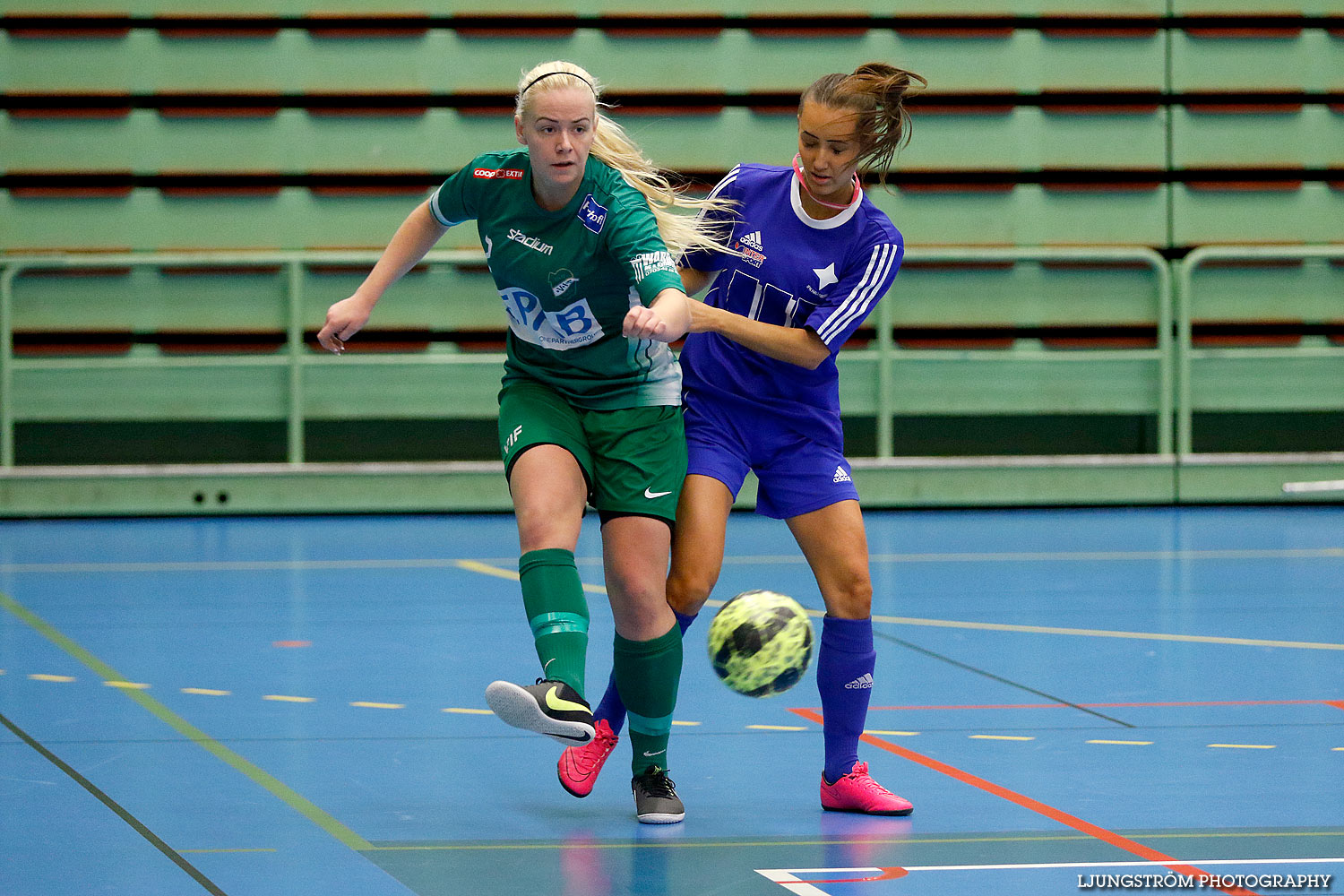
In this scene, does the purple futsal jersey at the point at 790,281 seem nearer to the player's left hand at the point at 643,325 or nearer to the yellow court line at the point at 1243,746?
the player's left hand at the point at 643,325

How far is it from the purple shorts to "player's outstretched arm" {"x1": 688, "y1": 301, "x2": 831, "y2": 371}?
0.59 ft

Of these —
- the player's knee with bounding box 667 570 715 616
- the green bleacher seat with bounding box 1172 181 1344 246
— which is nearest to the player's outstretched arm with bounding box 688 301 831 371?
the player's knee with bounding box 667 570 715 616

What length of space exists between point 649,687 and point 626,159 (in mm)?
1203

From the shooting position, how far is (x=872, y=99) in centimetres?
381

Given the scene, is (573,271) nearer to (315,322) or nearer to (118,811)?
(118,811)

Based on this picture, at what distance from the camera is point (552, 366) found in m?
3.81

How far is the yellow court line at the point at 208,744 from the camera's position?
3582 millimetres

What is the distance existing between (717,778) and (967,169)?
7669 mm

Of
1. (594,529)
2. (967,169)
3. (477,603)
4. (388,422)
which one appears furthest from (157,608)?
(967,169)

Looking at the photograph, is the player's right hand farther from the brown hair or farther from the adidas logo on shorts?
the adidas logo on shorts

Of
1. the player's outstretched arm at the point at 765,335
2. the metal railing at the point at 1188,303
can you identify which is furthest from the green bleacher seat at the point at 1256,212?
the player's outstretched arm at the point at 765,335

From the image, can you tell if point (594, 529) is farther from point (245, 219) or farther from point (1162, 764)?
point (1162, 764)

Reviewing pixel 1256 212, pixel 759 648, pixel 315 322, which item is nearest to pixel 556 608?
pixel 759 648

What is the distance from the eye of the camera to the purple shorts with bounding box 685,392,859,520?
3.93 metres
